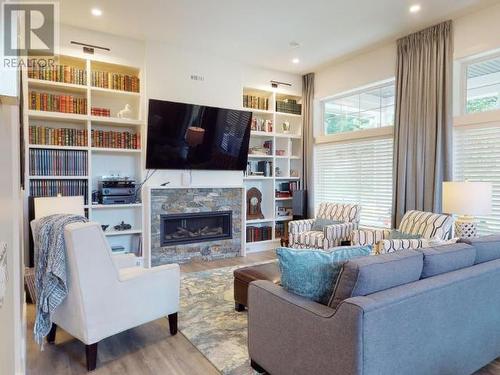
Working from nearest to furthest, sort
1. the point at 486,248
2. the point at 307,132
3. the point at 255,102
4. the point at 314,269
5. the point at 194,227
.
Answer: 1. the point at 314,269
2. the point at 486,248
3. the point at 194,227
4. the point at 255,102
5. the point at 307,132

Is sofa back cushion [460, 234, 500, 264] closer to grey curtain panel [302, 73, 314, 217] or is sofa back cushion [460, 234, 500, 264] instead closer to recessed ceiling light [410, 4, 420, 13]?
recessed ceiling light [410, 4, 420, 13]

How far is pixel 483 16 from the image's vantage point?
3717mm

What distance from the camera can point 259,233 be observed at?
586cm

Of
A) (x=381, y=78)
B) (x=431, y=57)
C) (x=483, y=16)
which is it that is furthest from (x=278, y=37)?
(x=483, y=16)

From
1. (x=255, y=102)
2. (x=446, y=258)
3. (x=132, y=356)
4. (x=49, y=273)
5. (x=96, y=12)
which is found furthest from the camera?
(x=255, y=102)

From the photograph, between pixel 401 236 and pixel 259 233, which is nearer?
pixel 401 236

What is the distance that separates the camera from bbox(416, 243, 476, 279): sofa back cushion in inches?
74.5

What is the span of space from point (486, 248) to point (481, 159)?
2053 millimetres

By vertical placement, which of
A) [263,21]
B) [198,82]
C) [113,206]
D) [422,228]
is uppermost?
[263,21]

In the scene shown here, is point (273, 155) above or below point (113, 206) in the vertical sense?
above

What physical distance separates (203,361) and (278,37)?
4.00m

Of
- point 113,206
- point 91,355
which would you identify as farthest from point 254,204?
Result: point 91,355

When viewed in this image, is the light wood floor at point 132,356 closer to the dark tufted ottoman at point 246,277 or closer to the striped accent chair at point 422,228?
the dark tufted ottoman at point 246,277

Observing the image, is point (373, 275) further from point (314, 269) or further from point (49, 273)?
point (49, 273)
